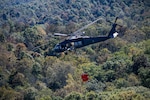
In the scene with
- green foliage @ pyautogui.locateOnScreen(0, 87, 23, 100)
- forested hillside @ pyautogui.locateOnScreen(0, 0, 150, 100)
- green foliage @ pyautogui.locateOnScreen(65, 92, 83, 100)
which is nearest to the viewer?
green foliage @ pyautogui.locateOnScreen(65, 92, 83, 100)

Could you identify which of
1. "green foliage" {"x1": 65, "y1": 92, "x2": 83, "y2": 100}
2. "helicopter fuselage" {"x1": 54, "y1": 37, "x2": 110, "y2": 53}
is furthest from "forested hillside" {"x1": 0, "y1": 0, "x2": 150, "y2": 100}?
"helicopter fuselage" {"x1": 54, "y1": 37, "x2": 110, "y2": 53}

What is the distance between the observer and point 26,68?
194 ft

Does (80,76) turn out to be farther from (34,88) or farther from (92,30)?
(92,30)

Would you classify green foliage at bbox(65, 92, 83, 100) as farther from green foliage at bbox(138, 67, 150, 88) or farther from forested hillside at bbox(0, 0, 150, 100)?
green foliage at bbox(138, 67, 150, 88)

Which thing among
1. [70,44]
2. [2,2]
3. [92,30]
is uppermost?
[70,44]

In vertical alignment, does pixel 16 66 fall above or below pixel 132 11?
above

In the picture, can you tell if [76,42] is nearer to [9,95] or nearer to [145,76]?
[9,95]

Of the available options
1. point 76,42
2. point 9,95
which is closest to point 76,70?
point 9,95

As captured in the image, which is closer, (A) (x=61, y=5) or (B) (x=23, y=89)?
(B) (x=23, y=89)

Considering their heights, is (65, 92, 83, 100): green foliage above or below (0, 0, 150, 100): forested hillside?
above

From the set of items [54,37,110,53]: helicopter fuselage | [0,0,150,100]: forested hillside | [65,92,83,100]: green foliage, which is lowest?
[0,0,150,100]: forested hillside

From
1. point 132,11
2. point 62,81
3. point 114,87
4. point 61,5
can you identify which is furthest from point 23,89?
point 61,5

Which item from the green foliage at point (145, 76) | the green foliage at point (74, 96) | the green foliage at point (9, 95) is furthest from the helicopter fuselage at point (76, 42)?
the green foliage at point (145, 76)

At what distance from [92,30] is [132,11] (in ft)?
166
